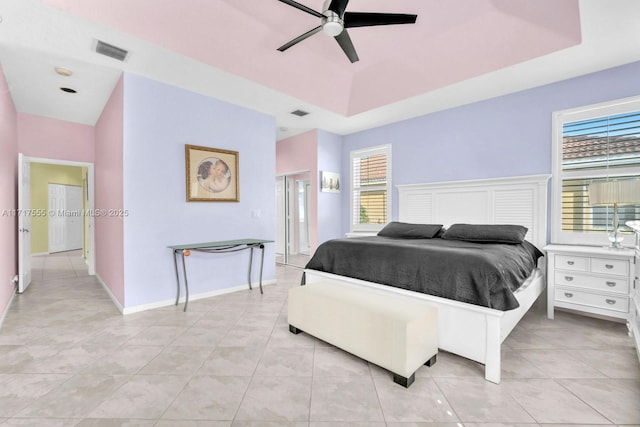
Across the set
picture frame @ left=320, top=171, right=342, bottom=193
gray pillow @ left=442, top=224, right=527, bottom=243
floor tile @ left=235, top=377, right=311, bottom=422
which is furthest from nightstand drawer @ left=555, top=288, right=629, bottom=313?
picture frame @ left=320, top=171, right=342, bottom=193

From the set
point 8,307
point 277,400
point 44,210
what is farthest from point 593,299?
point 44,210

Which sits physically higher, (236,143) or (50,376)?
(236,143)

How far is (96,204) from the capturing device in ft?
15.5

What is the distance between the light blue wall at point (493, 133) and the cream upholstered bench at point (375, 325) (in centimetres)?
272

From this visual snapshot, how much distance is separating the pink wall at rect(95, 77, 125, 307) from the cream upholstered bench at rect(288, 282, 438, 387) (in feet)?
7.49

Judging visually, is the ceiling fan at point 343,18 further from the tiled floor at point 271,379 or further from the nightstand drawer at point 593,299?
the nightstand drawer at point 593,299

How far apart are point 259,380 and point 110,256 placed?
3062 millimetres

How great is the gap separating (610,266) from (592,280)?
0.64 ft

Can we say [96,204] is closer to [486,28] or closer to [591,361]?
[486,28]

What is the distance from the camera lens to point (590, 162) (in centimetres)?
330

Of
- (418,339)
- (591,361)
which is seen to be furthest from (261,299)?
(591,361)

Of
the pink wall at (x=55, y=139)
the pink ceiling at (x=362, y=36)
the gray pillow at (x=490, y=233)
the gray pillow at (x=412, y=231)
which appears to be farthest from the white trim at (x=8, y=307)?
the gray pillow at (x=490, y=233)

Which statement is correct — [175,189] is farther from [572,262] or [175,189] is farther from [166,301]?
[572,262]

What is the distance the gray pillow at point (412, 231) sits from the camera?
379 centimetres
